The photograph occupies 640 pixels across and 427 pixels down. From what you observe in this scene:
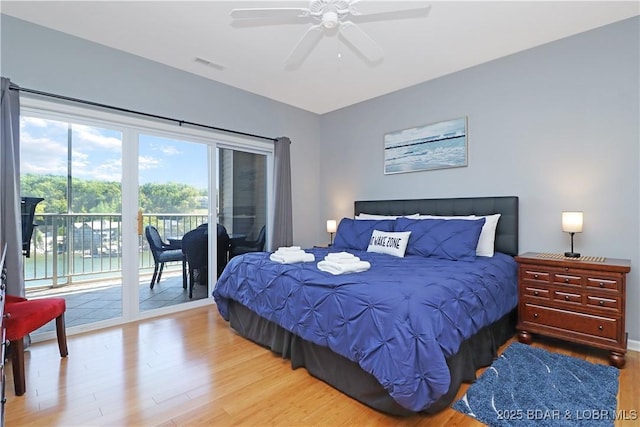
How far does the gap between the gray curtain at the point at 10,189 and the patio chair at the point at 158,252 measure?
1090 mm

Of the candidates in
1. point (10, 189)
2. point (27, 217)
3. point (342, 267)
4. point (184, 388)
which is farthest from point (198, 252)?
point (342, 267)

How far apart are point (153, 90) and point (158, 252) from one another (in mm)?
1782

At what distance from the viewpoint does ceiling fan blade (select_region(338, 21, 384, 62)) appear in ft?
8.68

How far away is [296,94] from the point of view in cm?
431

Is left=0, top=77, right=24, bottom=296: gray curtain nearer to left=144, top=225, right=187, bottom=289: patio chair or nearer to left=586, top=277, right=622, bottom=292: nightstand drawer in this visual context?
left=144, top=225, right=187, bottom=289: patio chair

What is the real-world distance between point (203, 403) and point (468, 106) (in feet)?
12.0

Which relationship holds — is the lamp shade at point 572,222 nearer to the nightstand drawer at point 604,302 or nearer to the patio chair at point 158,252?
the nightstand drawer at point 604,302

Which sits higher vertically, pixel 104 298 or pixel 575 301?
pixel 575 301

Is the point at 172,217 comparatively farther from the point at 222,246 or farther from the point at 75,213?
the point at 75,213

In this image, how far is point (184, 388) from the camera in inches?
80.0

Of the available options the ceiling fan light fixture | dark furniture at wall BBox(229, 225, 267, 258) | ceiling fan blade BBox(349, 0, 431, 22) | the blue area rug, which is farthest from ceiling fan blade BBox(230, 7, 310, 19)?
dark furniture at wall BBox(229, 225, 267, 258)

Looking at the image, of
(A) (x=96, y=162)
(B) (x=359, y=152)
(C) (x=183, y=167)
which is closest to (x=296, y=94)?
(B) (x=359, y=152)

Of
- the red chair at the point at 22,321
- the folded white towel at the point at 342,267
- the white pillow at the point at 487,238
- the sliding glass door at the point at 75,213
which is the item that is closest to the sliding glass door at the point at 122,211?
the sliding glass door at the point at 75,213

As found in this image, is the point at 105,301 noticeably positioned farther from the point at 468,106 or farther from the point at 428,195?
the point at 468,106
